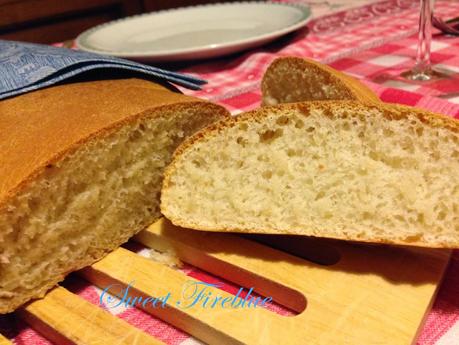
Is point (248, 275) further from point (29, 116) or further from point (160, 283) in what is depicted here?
point (29, 116)

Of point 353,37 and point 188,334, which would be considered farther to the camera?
point 353,37

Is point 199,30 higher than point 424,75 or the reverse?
higher

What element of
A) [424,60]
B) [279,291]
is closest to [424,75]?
[424,60]

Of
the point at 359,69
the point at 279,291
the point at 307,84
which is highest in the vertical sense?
the point at 307,84

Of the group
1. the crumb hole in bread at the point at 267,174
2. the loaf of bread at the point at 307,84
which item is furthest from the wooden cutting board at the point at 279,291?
the loaf of bread at the point at 307,84

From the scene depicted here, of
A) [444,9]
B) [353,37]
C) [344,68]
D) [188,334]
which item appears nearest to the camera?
[188,334]

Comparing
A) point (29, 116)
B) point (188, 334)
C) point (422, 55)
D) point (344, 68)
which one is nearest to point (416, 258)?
point (188, 334)

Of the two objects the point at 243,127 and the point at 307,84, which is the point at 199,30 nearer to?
the point at 307,84
